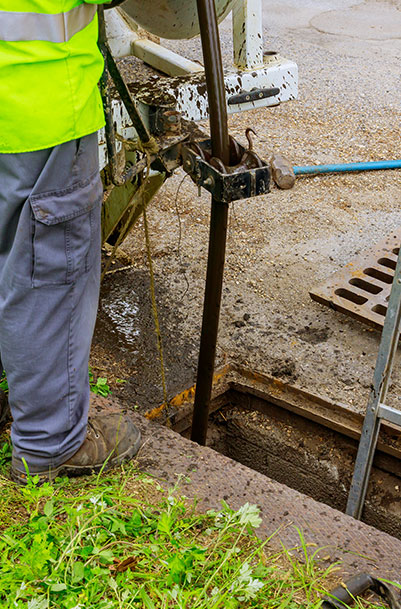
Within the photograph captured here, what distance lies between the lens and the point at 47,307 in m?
1.68

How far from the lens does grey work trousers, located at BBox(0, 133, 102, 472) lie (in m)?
1.57

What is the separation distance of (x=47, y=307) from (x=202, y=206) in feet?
7.31

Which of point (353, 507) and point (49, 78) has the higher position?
point (49, 78)

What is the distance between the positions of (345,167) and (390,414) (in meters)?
2.23

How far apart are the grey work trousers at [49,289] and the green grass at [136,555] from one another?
151 mm

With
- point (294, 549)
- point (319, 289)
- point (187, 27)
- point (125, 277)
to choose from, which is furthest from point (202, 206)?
point (294, 549)

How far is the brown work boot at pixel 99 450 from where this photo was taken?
6.19 feet

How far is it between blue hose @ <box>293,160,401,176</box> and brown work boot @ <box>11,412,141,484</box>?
2.38 metres

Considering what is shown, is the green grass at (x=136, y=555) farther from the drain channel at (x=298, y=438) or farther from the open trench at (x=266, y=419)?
the drain channel at (x=298, y=438)

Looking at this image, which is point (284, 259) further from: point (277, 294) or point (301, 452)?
point (301, 452)

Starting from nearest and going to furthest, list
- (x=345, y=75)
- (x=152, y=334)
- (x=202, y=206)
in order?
(x=152, y=334) → (x=202, y=206) → (x=345, y=75)

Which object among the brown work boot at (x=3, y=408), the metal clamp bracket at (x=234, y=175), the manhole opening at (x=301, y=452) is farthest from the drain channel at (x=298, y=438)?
the metal clamp bracket at (x=234, y=175)

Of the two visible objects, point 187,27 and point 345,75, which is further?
point 345,75

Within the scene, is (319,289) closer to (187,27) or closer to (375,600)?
(187,27)
